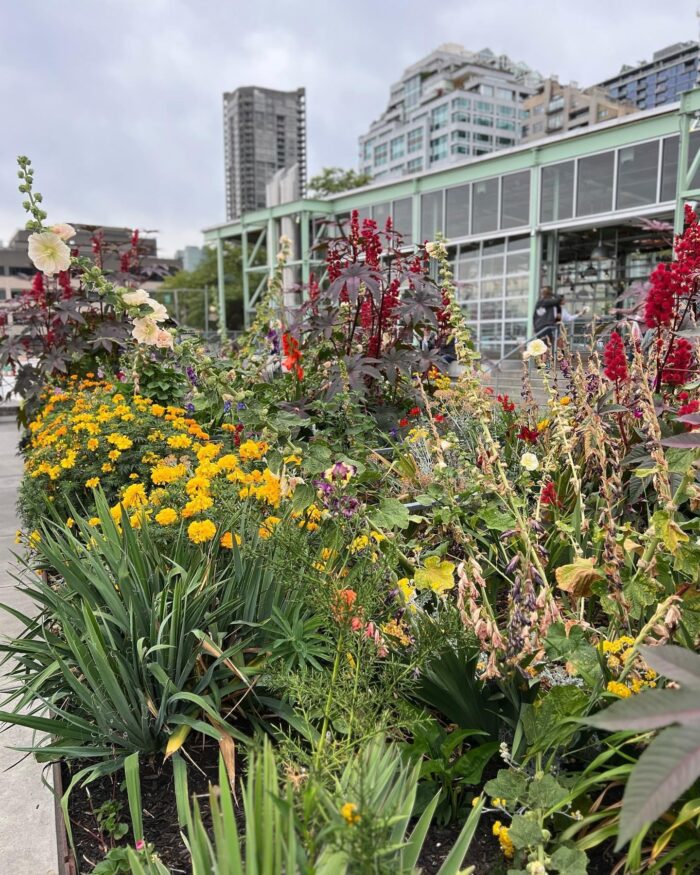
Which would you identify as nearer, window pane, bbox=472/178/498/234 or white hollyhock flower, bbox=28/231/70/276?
white hollyhock flower, bbox=28/231/70/276

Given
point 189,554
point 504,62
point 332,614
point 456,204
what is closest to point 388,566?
point 332,614

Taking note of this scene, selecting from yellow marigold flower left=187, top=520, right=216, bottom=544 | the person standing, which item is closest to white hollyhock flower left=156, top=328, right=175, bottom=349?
yellow marigold flower left=187, top=520, right=216, bottom=544

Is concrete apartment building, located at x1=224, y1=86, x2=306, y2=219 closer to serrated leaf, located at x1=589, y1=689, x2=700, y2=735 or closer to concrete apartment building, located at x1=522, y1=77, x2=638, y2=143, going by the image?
concrete apartment building, located at x1=522, y1=77, x2=638, y2=143

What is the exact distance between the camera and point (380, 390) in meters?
4.22

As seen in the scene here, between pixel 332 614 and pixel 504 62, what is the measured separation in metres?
154

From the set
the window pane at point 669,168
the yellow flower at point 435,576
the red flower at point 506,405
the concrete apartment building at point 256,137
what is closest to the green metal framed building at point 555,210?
the window pane at point 669,168

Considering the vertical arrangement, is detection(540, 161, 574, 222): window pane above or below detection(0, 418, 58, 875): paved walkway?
above

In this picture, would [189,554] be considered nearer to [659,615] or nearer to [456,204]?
[659,615]

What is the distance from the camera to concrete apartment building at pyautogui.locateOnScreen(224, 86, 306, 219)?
4899 inches

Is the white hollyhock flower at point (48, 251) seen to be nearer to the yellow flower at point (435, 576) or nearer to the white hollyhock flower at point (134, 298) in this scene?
the white hollyhock flower at point (134, 298)

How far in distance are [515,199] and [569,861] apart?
16129 millimetres

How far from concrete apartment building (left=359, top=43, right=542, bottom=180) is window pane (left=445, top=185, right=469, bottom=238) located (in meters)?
89.0

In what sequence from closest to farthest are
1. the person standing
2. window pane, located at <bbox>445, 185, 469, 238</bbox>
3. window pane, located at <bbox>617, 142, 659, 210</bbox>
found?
1. the person standing
2. window pane, located at <bbox>617, 142, 659, 210</bbox>
3. window pane, located at <bbox>445, 185, 469, 238</bbox>

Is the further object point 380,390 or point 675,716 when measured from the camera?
point 380,390
